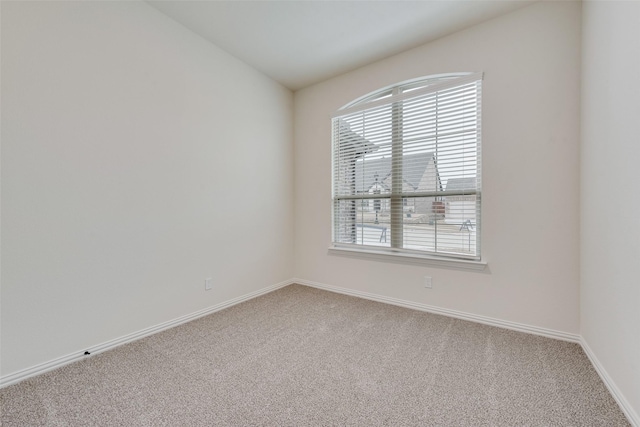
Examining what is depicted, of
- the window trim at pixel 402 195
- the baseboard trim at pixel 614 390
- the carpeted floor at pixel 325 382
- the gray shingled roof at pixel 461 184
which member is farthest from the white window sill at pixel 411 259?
the baseboard trim at pixel 614 390

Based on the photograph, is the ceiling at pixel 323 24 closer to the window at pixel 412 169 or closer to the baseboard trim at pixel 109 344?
the window at pixel 412 169

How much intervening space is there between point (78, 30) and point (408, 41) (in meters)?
2.75

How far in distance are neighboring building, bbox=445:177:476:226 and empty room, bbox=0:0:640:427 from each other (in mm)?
19

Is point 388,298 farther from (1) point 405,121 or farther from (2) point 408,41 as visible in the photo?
(2) point 408,41

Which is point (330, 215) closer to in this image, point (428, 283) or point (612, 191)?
point (428, 283)

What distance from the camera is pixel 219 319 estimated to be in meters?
2.57

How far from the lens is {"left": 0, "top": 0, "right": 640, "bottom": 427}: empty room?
149 centimetres

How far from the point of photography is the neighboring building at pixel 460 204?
8.33ft

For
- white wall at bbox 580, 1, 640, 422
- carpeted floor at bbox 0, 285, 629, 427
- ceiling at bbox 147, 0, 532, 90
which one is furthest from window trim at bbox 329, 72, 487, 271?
white wall at bbox 580, 1, 640, 422

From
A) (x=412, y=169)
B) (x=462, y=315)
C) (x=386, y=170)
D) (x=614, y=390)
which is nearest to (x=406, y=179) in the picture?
(x=412, y=169)

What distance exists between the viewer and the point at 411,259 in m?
2.85

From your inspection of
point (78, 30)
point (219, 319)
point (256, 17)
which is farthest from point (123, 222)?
point (256, 17)

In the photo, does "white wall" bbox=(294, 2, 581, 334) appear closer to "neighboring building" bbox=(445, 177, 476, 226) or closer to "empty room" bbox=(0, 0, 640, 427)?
"empty room" bbox=(0, 0, 640, 427)

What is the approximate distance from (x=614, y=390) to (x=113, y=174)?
351 centimetres
